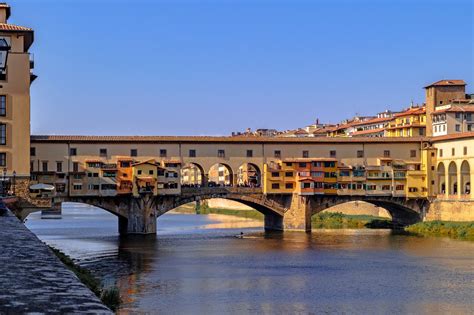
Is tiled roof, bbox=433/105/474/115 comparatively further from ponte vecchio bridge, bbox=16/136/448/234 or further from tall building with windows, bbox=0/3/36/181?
tall building with windows, bbox=0/3/36/181

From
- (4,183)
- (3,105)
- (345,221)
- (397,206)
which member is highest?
(3,105)

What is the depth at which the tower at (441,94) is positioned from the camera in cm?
8544

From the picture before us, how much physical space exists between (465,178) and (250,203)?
18458 millimetres

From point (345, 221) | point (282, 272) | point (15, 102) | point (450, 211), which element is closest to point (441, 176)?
point (450, 211)

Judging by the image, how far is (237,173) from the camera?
6397 cm

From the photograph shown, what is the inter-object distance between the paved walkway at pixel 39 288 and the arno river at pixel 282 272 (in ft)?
Result: 48.6

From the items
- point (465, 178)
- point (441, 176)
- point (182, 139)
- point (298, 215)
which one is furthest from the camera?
point (441, 176)

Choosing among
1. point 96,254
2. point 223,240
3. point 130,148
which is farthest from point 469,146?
point 96,254

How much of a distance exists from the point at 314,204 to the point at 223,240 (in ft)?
40.0

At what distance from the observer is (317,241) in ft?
171

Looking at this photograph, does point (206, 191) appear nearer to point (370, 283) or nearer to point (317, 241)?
point (317, 241)

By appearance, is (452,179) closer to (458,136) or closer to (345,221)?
(458,136)

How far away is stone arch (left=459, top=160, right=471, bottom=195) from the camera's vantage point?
6425 cm

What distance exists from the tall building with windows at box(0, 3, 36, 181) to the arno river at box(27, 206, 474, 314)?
→ 19.3ft
